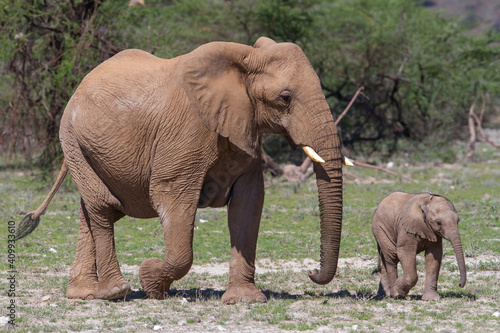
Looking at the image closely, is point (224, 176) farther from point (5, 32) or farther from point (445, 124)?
point (445, 124)

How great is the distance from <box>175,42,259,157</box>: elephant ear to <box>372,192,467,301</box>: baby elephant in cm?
165

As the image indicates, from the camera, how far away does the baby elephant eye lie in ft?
22.1

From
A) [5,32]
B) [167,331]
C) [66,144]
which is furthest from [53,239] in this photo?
[5,32]

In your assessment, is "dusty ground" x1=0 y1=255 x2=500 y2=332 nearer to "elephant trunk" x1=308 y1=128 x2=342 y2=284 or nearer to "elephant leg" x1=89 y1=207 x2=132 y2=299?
"elephant leg" x1=89 y1=207 x2=132 y2=299

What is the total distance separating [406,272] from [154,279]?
7.74 ft

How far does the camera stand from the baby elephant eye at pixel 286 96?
672 cm

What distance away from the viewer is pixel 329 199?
6.61 meters

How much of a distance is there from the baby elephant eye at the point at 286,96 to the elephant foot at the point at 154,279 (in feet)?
6.14

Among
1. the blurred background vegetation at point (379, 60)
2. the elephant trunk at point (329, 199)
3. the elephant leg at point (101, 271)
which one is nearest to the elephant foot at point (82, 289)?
the elephant leg at point (101, 271)

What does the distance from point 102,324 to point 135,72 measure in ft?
7.89

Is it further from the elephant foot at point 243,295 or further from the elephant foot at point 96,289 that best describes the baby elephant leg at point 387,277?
the elephant foot at point 96,289

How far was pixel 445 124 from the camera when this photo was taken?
25594 mm

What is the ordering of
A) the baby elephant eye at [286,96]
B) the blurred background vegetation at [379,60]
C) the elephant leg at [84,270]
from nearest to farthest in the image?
1. the baby elephant eye at [286,96]
2. the elephant leg at [84,270]
3. the blurred background vegetation at [379,60]

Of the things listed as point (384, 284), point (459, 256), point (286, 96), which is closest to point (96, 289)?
point (286, 96)
